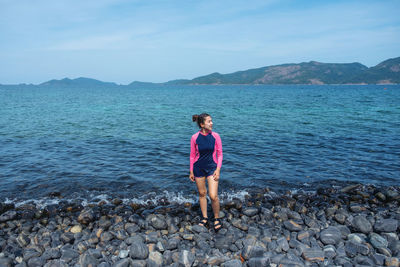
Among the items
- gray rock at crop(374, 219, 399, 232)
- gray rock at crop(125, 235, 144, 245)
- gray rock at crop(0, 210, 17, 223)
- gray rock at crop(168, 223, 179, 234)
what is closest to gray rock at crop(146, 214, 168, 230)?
gray rock at crop(168, 223, 179, 234)

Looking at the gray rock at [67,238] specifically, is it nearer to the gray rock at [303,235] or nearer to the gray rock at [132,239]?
the gray rock at [132,239]

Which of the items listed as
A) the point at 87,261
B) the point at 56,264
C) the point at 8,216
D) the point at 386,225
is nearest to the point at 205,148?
the point at 87,261

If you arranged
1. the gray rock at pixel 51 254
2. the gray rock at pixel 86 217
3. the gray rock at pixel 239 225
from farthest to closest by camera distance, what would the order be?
1. the gray rock at pixel 86 217
2. the gray rock at pixel 239 225
3. the gray rock at pixel 51 254

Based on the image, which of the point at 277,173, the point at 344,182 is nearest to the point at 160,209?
the point at 277,173

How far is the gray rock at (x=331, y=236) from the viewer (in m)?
7.18

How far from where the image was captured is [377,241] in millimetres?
7039

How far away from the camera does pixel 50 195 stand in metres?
11.5

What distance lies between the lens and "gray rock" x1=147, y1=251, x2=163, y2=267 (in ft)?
20.6

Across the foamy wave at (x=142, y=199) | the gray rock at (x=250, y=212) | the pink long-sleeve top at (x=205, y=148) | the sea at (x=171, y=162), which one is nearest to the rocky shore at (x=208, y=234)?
the gray rock at (x=250, y=212)

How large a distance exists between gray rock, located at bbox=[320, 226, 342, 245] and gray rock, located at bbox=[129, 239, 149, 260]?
15.8 ft

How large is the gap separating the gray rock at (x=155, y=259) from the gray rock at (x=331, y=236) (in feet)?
14.6

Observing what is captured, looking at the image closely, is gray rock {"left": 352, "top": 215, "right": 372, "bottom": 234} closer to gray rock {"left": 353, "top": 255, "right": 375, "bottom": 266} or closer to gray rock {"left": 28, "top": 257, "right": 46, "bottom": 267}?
gray rock {"left": 353, "top": 255, "right": 375, "bottom": 266}

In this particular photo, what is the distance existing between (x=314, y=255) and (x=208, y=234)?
9.25 ft

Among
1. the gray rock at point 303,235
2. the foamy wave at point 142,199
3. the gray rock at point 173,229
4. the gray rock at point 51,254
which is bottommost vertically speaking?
the foamy wave at point 142,199
